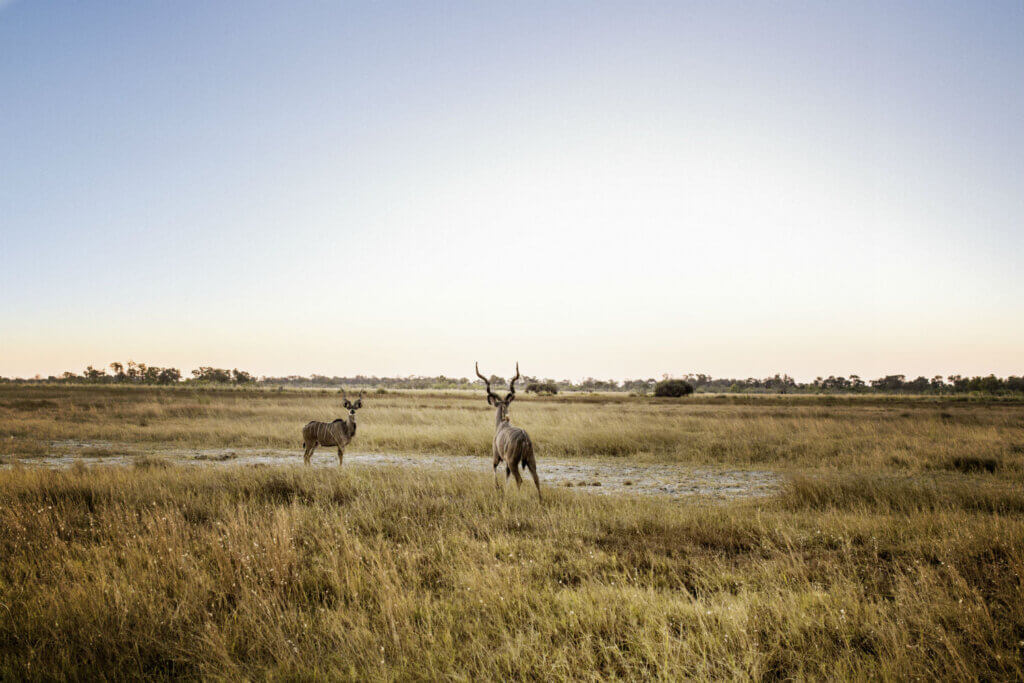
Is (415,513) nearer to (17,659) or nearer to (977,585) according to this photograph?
(17,659)

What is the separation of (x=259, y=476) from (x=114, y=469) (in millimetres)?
3650

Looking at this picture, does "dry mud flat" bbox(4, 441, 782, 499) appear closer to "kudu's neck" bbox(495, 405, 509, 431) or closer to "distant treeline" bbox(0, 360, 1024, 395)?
"kudu's neck" bbox(495, 405, 509, 431)

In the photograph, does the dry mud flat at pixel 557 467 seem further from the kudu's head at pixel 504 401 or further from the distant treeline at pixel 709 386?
the distant treeline at pixel 709 386

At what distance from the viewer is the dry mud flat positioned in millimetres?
11992

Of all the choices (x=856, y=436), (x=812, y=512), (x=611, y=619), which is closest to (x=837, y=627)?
(x=611, y=619)

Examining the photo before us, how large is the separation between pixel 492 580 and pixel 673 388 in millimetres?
73866

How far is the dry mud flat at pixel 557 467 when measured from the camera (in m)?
12.0

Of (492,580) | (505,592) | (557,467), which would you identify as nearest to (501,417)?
(557,467)

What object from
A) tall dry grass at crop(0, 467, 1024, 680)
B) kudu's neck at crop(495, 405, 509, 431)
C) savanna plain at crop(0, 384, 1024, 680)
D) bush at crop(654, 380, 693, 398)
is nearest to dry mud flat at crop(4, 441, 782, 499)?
savanna plain at crop(0, 384, 1024, 680)

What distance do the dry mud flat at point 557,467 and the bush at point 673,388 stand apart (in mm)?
61341

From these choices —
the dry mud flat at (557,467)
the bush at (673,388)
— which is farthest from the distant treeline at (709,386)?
the dry mud flat at (557,467)

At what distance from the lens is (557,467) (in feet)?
51.6

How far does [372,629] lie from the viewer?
177 inches

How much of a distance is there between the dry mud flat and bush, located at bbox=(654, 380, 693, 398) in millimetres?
61341
